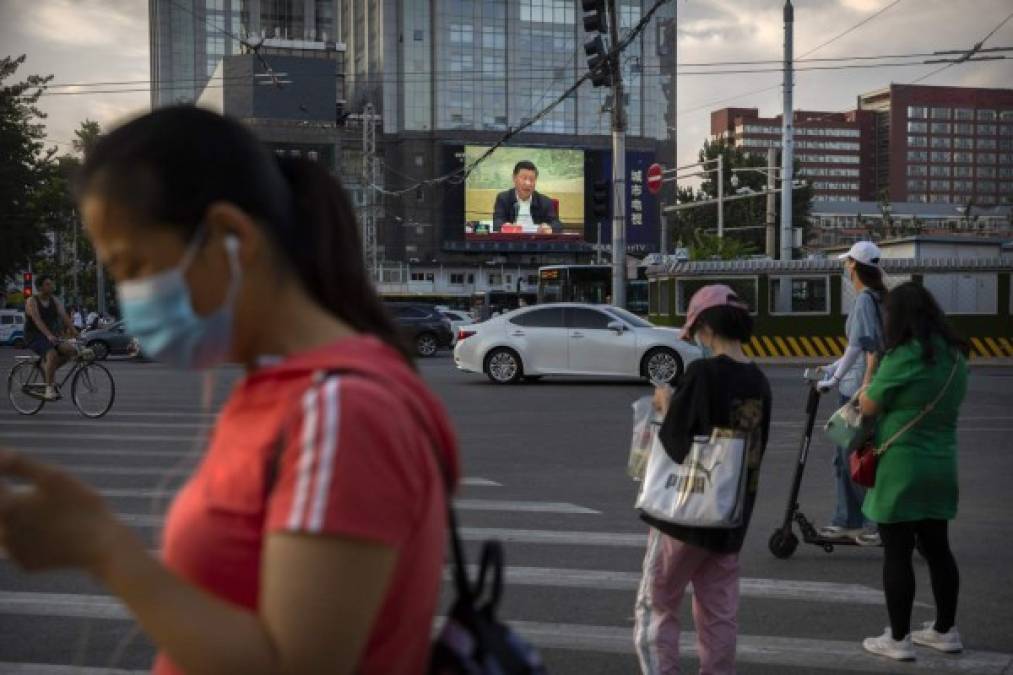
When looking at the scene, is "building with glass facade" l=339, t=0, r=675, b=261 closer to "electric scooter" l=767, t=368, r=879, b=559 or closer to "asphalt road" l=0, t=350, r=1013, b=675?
"asphalt road" l=0, t=350, r=1013, b=675

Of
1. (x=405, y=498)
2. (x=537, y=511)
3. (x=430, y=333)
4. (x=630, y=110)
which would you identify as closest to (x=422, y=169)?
(x=630, y=110)

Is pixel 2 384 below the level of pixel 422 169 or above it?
below

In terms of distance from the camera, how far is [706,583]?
175 inches

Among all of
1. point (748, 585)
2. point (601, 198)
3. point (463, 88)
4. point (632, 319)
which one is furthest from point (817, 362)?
point (463, 88)

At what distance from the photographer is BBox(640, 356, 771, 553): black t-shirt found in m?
4.35

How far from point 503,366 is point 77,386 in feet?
26.6

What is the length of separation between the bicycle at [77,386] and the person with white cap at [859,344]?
1036 centimetres

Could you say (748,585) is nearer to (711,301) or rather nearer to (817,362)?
(711,301)

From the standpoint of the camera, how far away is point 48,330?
51.3 ft

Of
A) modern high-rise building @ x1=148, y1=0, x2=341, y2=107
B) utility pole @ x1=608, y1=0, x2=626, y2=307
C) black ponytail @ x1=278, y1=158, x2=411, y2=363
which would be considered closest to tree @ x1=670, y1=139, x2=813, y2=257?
modern high-rise building @ x1=148, y1=0, x2=341, y2=107

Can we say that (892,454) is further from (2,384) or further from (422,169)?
(422,169)

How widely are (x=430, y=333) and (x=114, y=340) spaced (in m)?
9.25

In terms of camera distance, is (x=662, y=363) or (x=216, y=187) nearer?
(x=216, y=187)

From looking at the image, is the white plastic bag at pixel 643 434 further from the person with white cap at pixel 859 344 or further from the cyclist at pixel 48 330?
the cyclist at pixel 48 330
